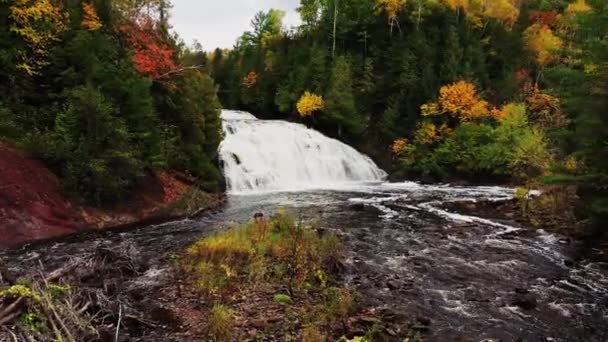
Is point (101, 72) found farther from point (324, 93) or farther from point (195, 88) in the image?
point (324, 93)

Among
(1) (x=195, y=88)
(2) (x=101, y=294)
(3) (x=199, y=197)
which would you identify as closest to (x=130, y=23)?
(1) (x=195, y=88)

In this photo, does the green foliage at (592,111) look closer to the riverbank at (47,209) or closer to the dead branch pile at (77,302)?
the dead branch pile at (77,302)

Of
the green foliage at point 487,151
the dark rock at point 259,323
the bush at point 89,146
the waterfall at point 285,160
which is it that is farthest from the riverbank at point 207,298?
the green foliage at point 487,151

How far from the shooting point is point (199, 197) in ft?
75.5

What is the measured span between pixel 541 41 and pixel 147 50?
4118 centimetres

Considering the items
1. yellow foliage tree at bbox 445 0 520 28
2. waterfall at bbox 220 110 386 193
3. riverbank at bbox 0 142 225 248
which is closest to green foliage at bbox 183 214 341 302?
riverbank at bbox 0 142 225 248

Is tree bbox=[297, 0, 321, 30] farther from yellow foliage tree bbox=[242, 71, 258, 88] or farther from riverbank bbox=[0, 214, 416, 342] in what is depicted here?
riverbank bbox=[0, 214, 416, 342]

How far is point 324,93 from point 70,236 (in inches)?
1235

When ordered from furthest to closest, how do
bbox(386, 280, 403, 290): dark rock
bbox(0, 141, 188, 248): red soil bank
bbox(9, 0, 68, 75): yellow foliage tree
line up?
1. bbox(9, 0, 68, 75): yellow foliage tree
2. bbox(0, 141, 188, 248): red soil bank
3. bbox(386, 280, 403, 290): dark rock

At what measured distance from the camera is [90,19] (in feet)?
68.3

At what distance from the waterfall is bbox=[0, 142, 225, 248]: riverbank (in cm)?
870

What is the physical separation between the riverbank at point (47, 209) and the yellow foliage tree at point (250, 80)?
36724 mm

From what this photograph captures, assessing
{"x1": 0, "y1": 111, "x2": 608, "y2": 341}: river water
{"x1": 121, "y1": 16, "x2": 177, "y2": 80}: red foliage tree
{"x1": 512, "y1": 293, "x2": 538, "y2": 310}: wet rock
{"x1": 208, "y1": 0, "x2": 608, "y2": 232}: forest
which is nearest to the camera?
{"x1": 0, "y1": 111, "x2": 608, "y2": 341}: river water

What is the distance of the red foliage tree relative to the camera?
23.3m
